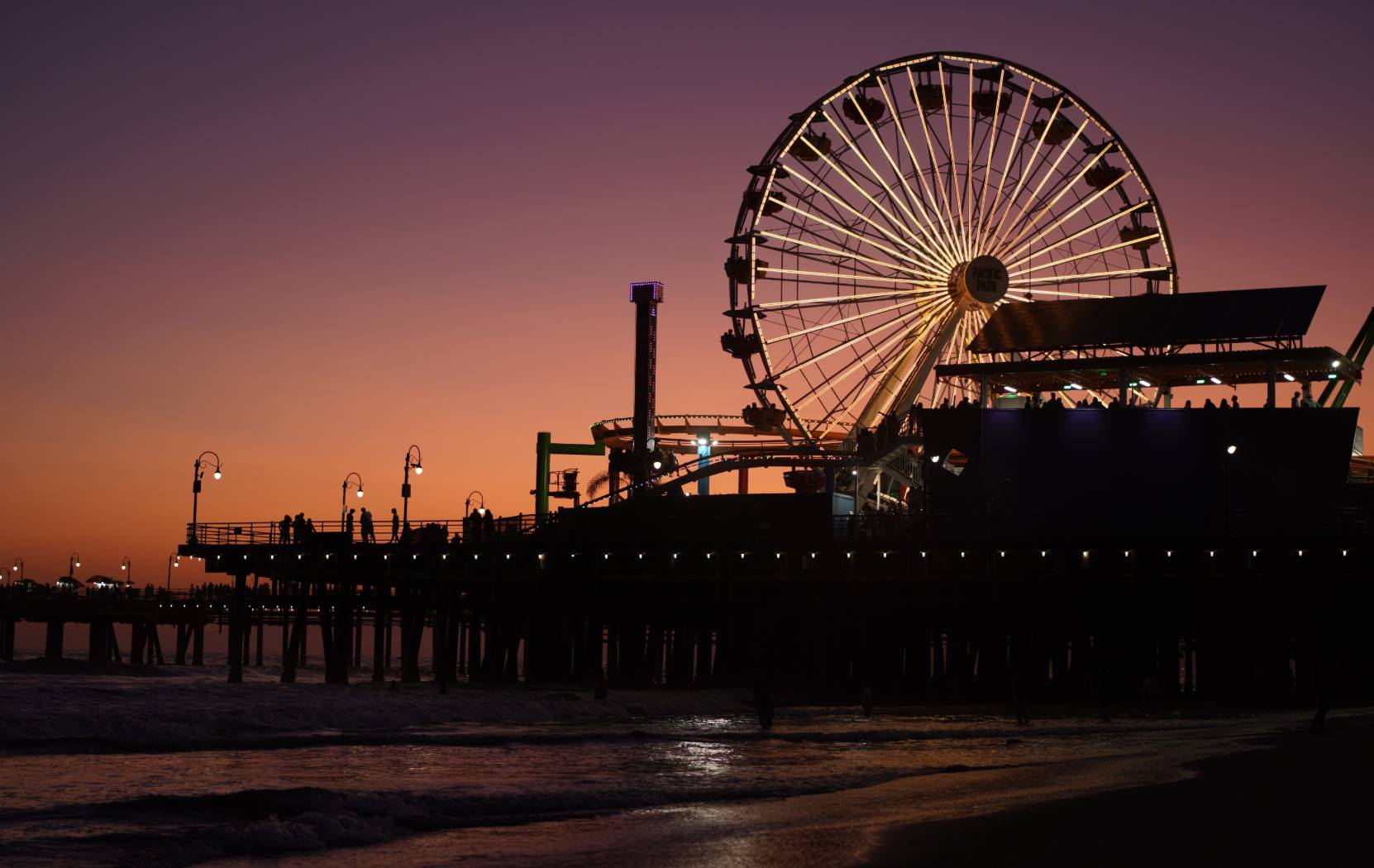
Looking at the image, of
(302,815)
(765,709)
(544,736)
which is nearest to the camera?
(302,815)

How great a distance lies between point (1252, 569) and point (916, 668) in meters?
11.2

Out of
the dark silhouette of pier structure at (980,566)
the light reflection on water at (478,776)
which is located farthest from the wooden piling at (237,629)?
the light reflection on water at (478,776)

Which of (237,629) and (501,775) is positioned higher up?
(237,629)

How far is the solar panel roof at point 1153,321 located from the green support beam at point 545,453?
36537 millimetres

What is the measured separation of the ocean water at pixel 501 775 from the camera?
16.8m

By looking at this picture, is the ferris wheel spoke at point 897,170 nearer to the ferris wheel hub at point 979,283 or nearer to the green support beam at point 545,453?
the ferris wheel hub at point 979,283

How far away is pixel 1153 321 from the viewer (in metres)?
54.3

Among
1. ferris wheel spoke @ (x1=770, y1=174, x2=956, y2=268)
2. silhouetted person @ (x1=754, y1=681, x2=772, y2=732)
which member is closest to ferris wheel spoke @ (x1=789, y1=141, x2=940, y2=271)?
ferris wheel spoke @ (x1=770, y1=174, x2=956, y2=268)

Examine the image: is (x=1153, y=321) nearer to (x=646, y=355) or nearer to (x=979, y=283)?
(x=979, y=283)

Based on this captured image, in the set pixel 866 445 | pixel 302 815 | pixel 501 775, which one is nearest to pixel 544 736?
pixel 501 775

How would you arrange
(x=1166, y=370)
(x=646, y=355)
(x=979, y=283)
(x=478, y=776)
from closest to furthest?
1. (x=478, y=776)
2. (x=1166, y=370)
3. (x=979, y=283)
4. (x=646, y=355)

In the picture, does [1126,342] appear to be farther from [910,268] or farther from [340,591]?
[340,591]

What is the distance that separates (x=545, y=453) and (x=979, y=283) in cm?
3573

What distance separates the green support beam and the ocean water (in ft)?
148
